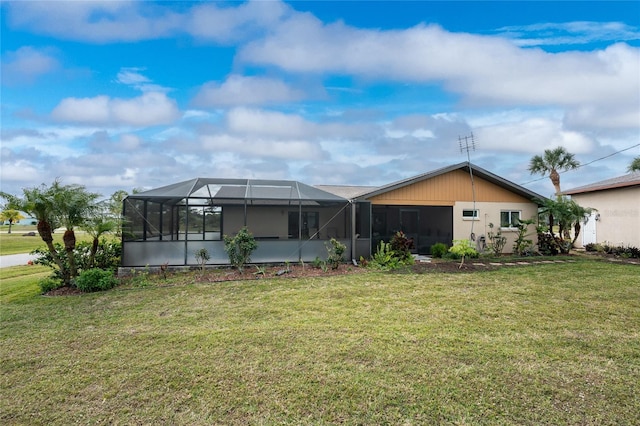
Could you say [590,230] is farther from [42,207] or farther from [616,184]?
[42,207]

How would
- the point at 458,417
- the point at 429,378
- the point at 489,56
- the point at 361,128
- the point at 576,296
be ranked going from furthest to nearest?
the point at 361,128 < the point at 489,56 < the point at 576,296 < the point at 429,378 < the point at 458,417

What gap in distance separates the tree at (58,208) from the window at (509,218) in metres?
15.7

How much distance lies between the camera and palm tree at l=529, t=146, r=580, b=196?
23172 millimetres

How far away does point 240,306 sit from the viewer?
6562 mm

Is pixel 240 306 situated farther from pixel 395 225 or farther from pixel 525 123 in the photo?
pixel 525 123

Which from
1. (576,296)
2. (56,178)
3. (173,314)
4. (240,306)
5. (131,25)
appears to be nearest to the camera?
(173,314)

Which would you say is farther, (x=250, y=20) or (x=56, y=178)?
(x=250, y=20)

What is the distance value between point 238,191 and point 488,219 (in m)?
11.0

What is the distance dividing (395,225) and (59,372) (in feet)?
41.8

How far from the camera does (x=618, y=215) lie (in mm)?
14930

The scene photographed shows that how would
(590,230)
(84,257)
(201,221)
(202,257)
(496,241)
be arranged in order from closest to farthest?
1. (84,257)
2. (202,257)
3. (201,221)
4. (496,241)
5. (590,230)

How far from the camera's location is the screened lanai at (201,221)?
1009 cm

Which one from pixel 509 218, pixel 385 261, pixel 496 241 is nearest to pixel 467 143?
pixel 509 218

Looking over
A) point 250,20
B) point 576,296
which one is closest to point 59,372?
point 576,296
